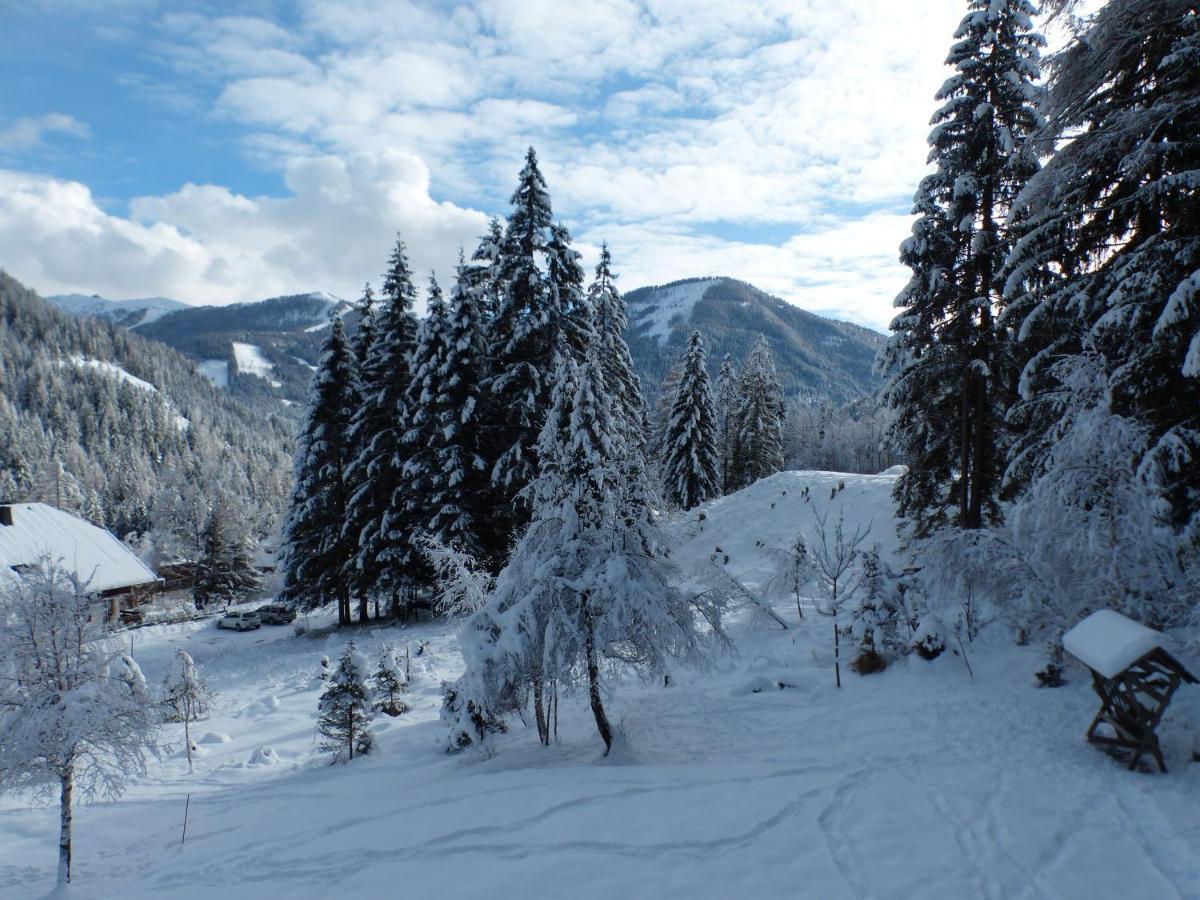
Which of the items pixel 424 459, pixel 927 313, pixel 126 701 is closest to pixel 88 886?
pixel 126 701

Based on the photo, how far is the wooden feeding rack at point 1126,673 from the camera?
7.82 meters

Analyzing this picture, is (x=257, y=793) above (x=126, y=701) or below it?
below

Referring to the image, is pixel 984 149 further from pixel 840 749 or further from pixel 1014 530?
pixel 840 749

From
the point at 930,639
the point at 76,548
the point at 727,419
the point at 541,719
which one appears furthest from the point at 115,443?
the point at 930,639

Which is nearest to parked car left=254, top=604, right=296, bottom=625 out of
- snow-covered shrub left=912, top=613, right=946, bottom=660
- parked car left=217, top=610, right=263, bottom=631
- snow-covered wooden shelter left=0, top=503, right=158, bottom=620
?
parked car left=217, top=610, right=263, bottom=631

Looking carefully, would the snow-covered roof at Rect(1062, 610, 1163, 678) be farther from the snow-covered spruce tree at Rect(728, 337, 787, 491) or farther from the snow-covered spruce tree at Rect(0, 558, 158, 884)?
the snow-covered spruce tree at Rect(728, 337, 787, 491)

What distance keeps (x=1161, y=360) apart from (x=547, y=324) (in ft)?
54.8

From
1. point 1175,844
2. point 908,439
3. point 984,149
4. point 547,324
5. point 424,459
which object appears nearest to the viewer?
point 1175,844

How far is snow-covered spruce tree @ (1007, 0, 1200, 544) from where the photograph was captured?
360 inches

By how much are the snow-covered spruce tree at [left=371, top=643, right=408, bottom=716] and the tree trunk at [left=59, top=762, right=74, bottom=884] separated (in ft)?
25.0

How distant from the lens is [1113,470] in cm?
962

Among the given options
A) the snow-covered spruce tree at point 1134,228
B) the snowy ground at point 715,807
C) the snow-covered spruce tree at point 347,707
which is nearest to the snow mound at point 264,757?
the snowy ground at point 715,807

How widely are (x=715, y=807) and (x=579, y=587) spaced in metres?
3.86

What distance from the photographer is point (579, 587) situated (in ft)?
33.6
